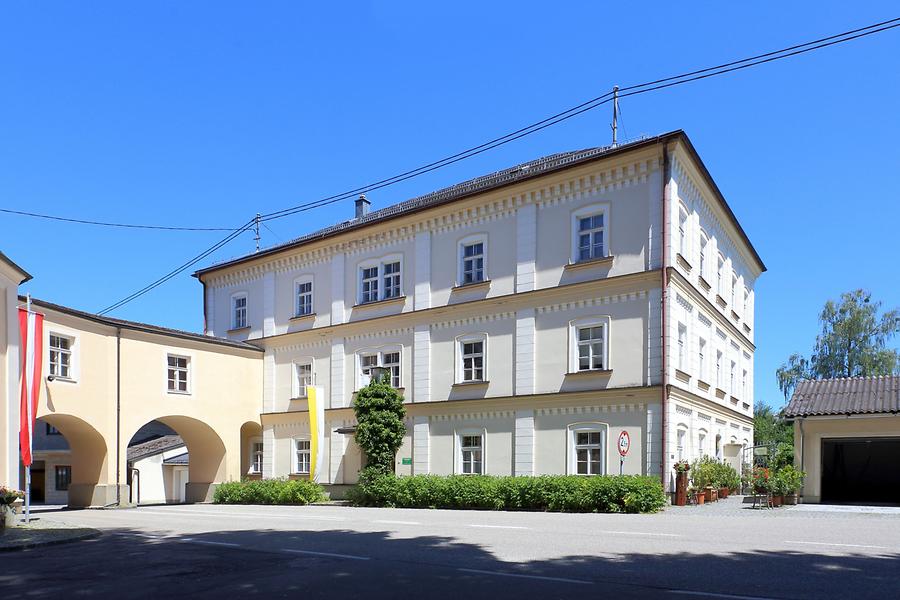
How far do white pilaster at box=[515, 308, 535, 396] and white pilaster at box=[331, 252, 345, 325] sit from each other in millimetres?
8963

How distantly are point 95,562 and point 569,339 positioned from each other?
16469 millimetres

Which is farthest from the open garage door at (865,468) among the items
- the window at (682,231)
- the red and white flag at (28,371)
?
the red and white flag at (28,371)

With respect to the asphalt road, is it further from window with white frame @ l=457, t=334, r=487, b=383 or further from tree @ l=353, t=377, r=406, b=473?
window with white frame @ l=457, t=334, r=487, b=383

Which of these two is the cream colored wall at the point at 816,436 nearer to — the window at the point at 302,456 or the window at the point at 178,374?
the window at the point at 302,456

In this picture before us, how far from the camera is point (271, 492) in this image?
28.5 metres

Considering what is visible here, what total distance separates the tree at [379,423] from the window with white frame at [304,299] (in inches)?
259

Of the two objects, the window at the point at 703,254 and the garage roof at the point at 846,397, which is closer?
the garage roof at the point at 846,397

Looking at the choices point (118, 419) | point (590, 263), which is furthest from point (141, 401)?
point (590, 263)

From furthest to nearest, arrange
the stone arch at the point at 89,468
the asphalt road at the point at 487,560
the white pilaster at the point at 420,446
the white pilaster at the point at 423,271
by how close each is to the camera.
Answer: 1. the white pilaster at the point at 423,271
2. the white pilaster at the point at 420,446
3. the stone arch at the point at 89,468
4. the asphalt road at the point at 487,560

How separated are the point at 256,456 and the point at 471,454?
12.3 metres

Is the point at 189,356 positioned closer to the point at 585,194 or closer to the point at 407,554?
the point at 585,194

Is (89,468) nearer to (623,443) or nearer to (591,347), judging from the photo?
(591,347)

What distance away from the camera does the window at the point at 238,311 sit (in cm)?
3669

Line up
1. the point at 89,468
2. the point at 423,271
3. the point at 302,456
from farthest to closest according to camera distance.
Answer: the point at 302,456 → the point at 423,271 → the point at 89,468
